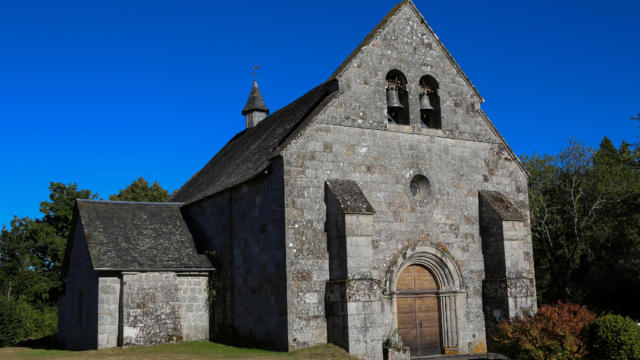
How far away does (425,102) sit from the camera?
20000mm

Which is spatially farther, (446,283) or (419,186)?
(419,186)

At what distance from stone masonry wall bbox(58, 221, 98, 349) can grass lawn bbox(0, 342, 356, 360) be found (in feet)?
6.70

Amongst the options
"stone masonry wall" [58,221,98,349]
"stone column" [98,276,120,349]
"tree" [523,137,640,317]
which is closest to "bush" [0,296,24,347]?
"stone masonry wall" [58,221,98,349]

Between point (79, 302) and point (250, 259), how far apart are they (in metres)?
8.51

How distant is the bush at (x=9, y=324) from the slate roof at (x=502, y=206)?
21.9 meters

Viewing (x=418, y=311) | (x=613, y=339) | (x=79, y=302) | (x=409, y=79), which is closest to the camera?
(x=613, y=339)

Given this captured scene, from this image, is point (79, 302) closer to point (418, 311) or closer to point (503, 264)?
point (418, 311)

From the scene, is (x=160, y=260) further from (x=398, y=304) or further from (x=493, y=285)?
(x=493, y=285)

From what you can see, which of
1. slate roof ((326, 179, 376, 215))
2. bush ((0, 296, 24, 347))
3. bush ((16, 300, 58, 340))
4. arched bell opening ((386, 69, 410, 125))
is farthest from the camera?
bush ((16, 300, 58, 340))

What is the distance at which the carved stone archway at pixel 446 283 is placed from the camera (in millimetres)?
18734

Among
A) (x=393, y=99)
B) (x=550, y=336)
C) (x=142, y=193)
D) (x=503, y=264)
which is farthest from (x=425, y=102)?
(x=142, y=193)

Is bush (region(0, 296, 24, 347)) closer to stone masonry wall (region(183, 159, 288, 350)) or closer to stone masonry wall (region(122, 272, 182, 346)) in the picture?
stone masonry wall (region(122, 272, 182, 346))

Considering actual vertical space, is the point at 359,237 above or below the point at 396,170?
below

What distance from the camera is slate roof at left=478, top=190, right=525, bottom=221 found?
63.3ft
